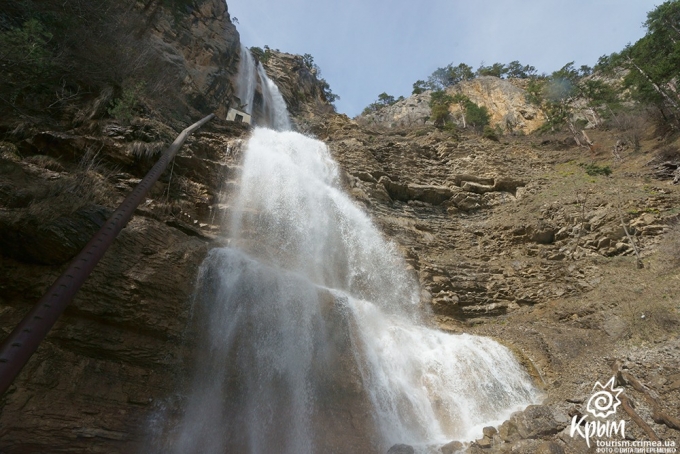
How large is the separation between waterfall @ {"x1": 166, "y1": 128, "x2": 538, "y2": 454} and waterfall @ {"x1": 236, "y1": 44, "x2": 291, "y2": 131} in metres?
18.9

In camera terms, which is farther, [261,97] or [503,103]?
[503,103]

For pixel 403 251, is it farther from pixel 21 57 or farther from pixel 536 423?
pixel 21 57

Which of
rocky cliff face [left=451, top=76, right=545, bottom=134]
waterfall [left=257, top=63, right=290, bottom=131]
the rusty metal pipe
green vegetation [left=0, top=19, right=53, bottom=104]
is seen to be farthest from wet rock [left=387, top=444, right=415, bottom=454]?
rocky cliff face [left=451, top=76, right=545, bottom=134]

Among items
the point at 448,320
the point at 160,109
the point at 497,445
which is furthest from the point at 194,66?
the point at 497,445

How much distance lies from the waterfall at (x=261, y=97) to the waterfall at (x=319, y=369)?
18.9 metres

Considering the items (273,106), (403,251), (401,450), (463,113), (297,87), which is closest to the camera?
(401,450)

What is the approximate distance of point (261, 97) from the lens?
103ft

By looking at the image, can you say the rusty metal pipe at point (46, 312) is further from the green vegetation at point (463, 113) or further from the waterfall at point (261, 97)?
the green vegetation at point (463, 113)

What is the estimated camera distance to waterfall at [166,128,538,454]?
22.7ft

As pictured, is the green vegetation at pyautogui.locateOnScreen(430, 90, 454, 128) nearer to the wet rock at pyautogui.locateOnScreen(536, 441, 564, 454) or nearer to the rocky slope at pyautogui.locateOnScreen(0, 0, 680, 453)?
the rocky slope at pyautogui.locateOnScreen(0, 0, 680, 453)

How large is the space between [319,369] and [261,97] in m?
28.9

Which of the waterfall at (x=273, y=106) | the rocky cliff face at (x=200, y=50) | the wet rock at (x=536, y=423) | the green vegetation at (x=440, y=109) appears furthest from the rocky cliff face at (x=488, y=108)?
the wet rock at (x=536, y=423)

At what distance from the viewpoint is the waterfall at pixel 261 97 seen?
93.6 ft

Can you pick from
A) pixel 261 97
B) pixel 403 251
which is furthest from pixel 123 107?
pixel 261 97
